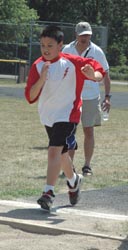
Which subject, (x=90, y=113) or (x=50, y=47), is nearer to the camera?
(x=50, y=47)

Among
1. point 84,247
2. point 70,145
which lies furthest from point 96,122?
point 84,247

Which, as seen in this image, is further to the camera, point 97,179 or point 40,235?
point 97,179

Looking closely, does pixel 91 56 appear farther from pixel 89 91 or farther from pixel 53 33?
pixel 53 33

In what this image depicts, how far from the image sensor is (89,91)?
8781 mm

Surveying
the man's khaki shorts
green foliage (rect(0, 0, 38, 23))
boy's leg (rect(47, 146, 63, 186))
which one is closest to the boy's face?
boy's leg (rect(47, 146, 63, 186))

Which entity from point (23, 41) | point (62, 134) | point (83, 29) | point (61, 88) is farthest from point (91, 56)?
point (23, 41)

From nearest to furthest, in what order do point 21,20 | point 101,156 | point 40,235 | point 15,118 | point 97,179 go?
point 40,235
point 97,179
point 101,156
point 15,118
point 21,20

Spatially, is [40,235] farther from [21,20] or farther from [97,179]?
[21,20]

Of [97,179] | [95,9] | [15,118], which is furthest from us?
[95,9]

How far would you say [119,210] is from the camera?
6598 millimetres

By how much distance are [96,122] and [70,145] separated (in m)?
2.39

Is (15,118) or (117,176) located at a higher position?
(117,176)

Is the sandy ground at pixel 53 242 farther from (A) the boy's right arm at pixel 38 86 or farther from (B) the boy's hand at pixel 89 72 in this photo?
(B) the boy's hand at pixel 89 72

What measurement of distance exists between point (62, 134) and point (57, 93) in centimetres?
39
